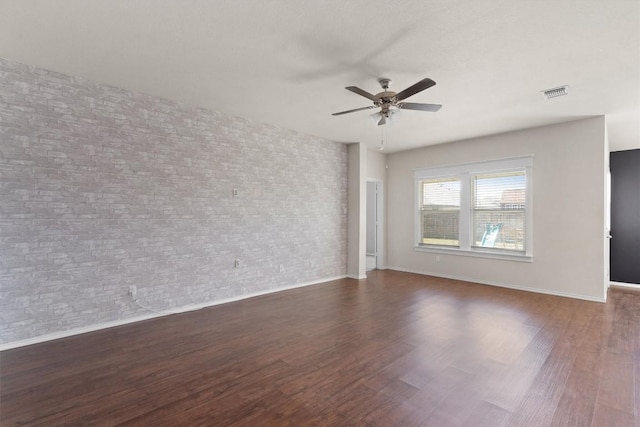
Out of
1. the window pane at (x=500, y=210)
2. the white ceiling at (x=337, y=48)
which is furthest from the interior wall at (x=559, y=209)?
the white ceiling at (x=337, y=48)

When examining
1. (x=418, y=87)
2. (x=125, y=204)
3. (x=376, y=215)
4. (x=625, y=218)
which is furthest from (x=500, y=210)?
(x=125, y=204)

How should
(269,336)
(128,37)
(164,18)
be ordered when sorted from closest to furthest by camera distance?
(164,18)
(128,37)
(269,336)

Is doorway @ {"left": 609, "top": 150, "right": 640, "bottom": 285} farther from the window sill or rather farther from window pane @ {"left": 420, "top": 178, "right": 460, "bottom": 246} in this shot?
window pane @ {"left": 420, "top": 178, "right": 460, "bottom": 246}

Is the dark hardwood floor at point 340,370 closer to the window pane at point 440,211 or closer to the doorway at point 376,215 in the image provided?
the window pane at point 440,211

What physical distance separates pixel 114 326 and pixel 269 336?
189 cm

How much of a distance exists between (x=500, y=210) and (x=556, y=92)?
2.57 meters

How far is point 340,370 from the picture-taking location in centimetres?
264

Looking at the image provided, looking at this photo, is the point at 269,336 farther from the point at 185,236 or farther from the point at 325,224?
the point at 325,224

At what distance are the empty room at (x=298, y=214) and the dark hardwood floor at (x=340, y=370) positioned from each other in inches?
0.9

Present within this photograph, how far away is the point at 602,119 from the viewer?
4.61m

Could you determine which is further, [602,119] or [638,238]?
[638,238]

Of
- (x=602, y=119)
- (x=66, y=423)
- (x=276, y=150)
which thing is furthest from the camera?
(x=276, y=150)

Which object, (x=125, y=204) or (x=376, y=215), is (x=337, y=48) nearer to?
(x=125, y=204)

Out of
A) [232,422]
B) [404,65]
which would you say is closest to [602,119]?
[404,65]
